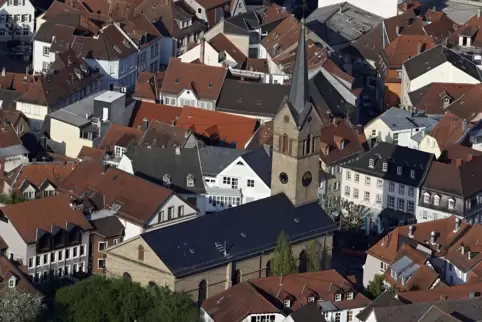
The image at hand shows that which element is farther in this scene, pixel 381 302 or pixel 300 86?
pixel 300 86

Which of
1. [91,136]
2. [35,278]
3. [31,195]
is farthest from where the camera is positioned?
[91,136]

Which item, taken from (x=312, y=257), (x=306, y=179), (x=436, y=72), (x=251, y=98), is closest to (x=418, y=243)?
(x=312, y=257)

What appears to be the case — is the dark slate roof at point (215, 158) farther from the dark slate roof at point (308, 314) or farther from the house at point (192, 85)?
the dark slate roof at point (308, 314)

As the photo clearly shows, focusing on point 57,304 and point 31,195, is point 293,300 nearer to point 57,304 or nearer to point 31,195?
point 57,304

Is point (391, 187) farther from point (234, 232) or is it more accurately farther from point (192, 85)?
point (192, 85)

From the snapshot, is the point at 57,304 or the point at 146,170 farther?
the point at 146,170

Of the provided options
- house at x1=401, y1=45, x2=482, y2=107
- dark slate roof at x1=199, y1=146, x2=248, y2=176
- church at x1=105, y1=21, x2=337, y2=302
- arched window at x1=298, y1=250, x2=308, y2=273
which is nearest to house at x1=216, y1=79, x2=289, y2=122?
house at x1=401, y1=45, x2=482, y2=107

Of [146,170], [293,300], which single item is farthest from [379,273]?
[146,170]

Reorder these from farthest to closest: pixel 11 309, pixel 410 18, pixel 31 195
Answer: pixel 410 18 < pixel 31 195 < pixel 11 309
